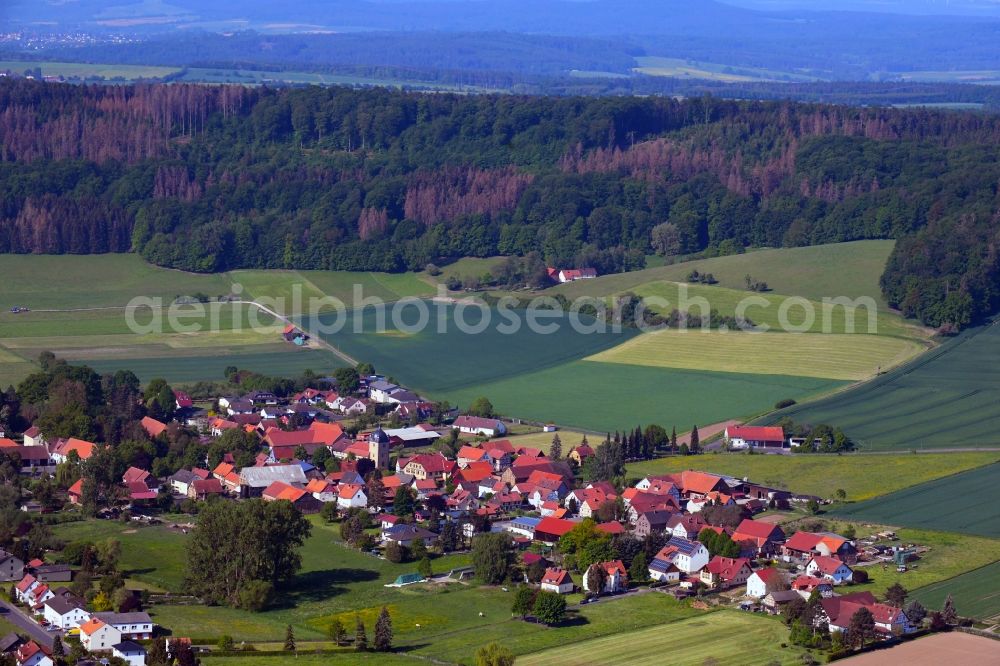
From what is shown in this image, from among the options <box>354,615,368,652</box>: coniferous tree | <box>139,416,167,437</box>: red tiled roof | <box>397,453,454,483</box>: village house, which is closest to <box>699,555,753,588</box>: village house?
<box>354,615,368,652</box>: coniferous tree

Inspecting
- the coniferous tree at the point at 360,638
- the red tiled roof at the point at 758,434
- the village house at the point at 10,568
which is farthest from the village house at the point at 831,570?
the village house at the point at 10,568

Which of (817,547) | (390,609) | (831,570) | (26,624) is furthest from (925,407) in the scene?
(26,624)

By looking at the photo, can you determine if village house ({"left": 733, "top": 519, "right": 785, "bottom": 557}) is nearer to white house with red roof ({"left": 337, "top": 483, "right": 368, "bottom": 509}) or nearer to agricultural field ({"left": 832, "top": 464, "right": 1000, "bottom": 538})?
agricultural field ({"left": 832, "top": 464, "right": 1000, "bottom": 538})

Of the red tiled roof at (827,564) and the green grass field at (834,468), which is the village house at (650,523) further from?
the green grass field at (834,468)

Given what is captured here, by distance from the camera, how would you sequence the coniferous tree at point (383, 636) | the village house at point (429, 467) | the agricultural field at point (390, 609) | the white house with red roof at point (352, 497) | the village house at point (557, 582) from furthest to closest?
the village house at point (429, 467), the white house with red roof at point (352, 497), the village house at point (557, 582), the agricultural field at point (390, 609), the coniferous tree at point (383, 636)

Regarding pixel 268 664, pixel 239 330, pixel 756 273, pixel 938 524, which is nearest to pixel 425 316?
pixel 239 330

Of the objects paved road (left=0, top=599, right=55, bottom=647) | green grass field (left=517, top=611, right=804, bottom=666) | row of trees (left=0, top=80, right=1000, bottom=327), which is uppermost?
row of trees (left=0, top=80, right=1000, bottom=327)

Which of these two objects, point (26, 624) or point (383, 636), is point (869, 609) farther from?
point (26, 624)
